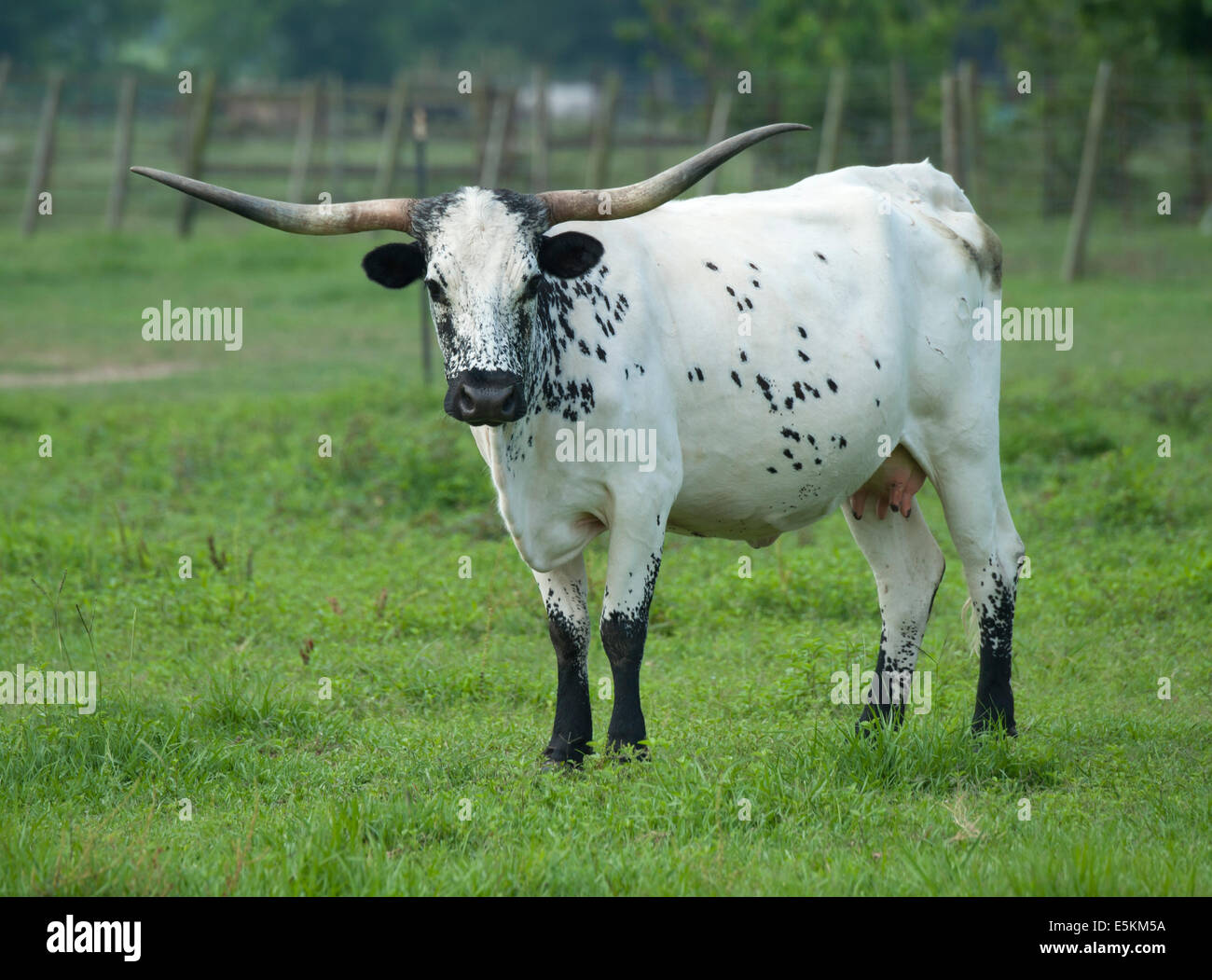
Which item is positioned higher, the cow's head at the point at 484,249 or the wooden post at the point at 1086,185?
the wooden post at the point at 1086,185

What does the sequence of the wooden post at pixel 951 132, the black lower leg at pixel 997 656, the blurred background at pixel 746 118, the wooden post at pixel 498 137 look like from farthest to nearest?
1. the wooden post at pixel 498 137
2. the blurred background at pixel 746 118
3. the wooden post at pixel 951 132
4. the black lower leg at pixel 997 656

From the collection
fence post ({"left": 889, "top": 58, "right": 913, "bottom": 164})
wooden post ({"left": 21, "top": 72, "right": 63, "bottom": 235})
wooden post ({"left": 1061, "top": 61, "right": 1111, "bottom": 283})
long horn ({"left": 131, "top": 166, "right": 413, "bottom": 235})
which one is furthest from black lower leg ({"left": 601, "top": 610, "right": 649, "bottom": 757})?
wooden post ({"left": 21, "top": 72, "right": 63, "bottom": 235})

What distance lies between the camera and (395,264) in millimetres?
4918

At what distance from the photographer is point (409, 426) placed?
34.3ft

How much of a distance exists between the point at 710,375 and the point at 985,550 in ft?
4.61

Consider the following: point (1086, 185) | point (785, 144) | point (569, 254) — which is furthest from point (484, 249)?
point (785, 144)

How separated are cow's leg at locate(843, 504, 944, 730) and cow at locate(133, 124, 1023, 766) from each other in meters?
0.01

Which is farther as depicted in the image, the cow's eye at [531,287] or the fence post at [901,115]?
the fence post at [901,115]

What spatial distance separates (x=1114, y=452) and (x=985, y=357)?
12.1 feet

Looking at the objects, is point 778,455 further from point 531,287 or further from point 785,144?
point 785,144

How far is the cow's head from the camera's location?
457 centimetres

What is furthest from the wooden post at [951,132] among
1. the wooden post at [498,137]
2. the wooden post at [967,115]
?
the wooden post at [498,137]

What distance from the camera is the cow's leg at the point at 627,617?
16.6ft

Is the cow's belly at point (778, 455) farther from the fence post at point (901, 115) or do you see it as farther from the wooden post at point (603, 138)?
the wooden post at point (603, 138)
